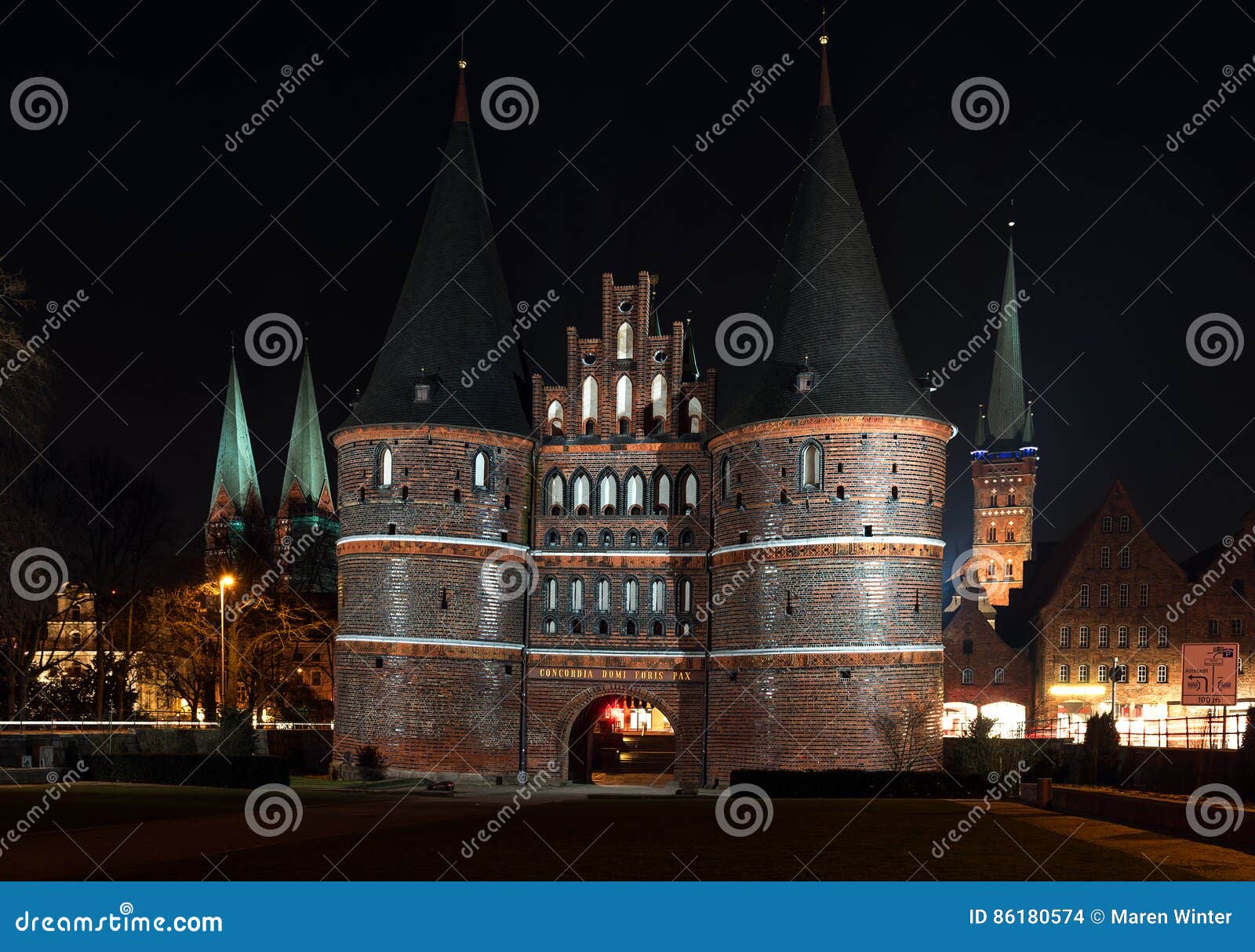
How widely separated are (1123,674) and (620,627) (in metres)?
40.0

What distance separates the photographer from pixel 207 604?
63344 millimetres

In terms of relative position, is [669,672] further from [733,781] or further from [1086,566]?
[1086,566]

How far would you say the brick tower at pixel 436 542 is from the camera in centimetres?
4497

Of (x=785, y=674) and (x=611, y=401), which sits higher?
(x=611, y=401)

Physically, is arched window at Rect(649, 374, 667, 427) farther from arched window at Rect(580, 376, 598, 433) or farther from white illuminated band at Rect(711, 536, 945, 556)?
white illuminated band at Rect(711, 536, 945, 556)

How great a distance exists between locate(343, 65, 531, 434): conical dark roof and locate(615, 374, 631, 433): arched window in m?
2.80

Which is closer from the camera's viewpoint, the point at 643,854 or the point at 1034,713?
the point at 643,854

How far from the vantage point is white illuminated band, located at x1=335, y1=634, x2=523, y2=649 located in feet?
148

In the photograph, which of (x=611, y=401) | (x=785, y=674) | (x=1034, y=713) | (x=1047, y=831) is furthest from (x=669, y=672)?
(x=1034, y=713)

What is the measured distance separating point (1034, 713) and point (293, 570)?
3705 cm

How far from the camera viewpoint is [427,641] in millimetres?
45031

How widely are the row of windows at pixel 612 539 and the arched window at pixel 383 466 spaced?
511cm

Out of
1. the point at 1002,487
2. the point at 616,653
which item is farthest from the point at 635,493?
the point at 1002,487

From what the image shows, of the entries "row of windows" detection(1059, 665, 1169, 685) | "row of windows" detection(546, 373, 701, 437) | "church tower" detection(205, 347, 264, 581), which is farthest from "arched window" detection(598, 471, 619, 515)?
"row of windows" detection(1059, 665, 1169, 685)
